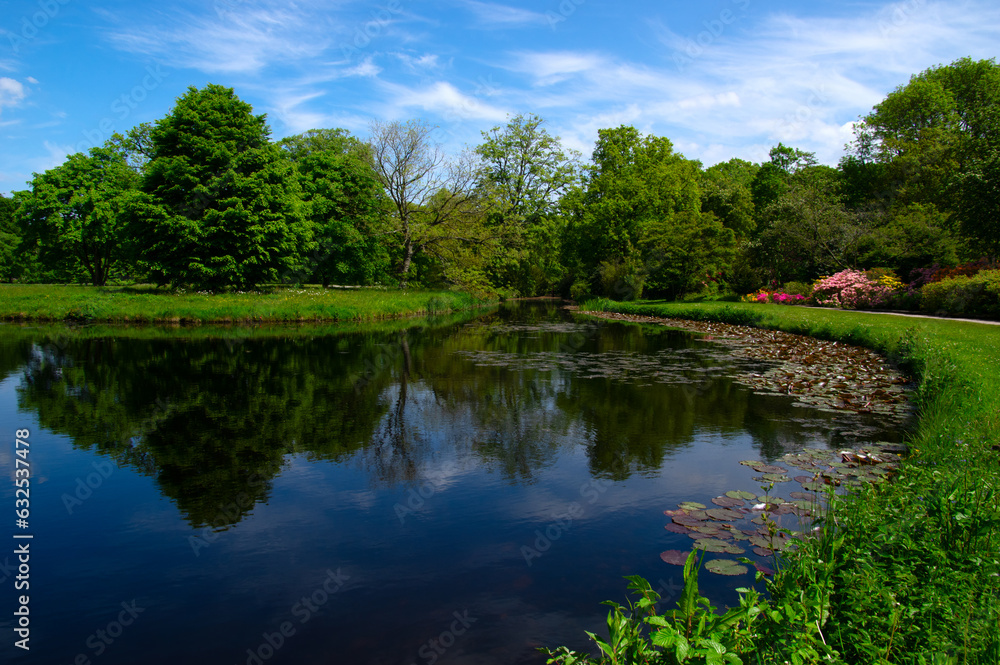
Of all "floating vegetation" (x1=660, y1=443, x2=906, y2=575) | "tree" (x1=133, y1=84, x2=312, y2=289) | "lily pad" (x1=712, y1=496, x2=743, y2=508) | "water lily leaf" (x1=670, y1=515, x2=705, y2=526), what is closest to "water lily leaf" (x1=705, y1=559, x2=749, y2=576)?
"floating vegetation" (x1=660, y1=443, x2=906, y2=575)

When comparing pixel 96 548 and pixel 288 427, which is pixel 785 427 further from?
pixel 96 548

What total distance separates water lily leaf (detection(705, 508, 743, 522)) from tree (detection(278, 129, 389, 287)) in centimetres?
3630

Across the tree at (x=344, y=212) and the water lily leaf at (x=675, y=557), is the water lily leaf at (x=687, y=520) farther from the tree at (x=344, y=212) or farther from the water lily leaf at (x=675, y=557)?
the tree at (x=344, y=212)

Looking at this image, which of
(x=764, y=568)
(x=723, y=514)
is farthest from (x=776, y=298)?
(x=764, y=568)

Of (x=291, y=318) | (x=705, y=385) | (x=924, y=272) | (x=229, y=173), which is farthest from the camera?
(x=229, y=173)

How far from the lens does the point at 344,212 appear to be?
4125 cm

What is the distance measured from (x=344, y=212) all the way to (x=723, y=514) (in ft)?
129

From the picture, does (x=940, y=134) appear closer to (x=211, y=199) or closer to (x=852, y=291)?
(x=852, y=291)

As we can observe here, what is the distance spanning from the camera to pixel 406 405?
11000 mm

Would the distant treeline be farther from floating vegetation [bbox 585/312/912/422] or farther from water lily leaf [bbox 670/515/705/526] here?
water lily leaf [bbox 670/515/705/526]

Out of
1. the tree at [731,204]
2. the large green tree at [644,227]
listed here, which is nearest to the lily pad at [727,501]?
the large green tree at [644,227]

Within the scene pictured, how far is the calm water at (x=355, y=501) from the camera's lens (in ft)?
13.5

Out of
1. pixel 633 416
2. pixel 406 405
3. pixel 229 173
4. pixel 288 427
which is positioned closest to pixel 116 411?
pixel 288 427

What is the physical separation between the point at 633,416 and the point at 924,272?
76.2 ft
